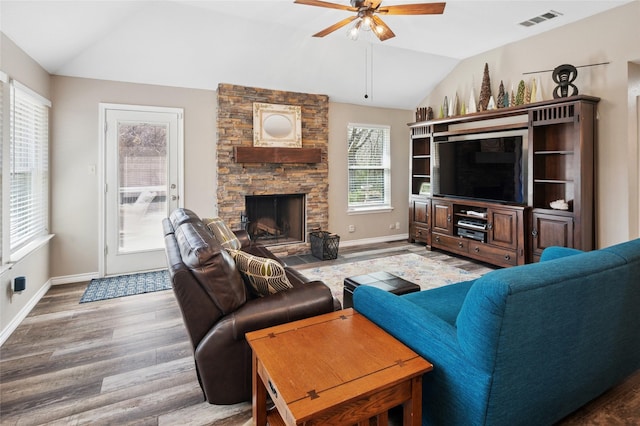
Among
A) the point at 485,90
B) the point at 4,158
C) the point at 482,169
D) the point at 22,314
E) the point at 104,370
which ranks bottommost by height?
the point at 104,370

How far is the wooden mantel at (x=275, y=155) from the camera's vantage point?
4.98m

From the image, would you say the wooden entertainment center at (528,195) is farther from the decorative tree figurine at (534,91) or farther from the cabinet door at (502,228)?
the decorative tree figurine at (534,91)

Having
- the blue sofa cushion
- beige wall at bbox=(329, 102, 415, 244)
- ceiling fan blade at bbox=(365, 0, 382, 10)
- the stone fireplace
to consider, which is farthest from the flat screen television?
ceiling fan blade at bbox=(365, 0, 382, 10)

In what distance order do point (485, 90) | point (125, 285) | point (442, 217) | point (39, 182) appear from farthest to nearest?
point (442, 217), point (485, 90), point (125, 285), point (39, 182)

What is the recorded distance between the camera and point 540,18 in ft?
13.5

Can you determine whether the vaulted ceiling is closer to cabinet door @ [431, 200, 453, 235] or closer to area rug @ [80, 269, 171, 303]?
cabinet door @ [431, 200, 453, 235]

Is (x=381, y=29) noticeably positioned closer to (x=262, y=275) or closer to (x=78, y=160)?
(x=262, y=275)

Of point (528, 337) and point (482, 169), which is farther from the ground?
point (482, 169)

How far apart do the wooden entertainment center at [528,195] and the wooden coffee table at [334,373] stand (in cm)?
349

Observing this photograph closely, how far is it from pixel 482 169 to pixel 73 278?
18.3ft

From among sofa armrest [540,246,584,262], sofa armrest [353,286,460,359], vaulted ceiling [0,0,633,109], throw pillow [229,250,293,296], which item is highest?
vaulted ceiling [0,0,633,109]

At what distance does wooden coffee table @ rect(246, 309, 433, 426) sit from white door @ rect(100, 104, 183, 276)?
3.62m

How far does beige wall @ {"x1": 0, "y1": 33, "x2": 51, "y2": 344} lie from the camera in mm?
2867

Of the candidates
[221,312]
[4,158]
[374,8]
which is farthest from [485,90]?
[4,158]
